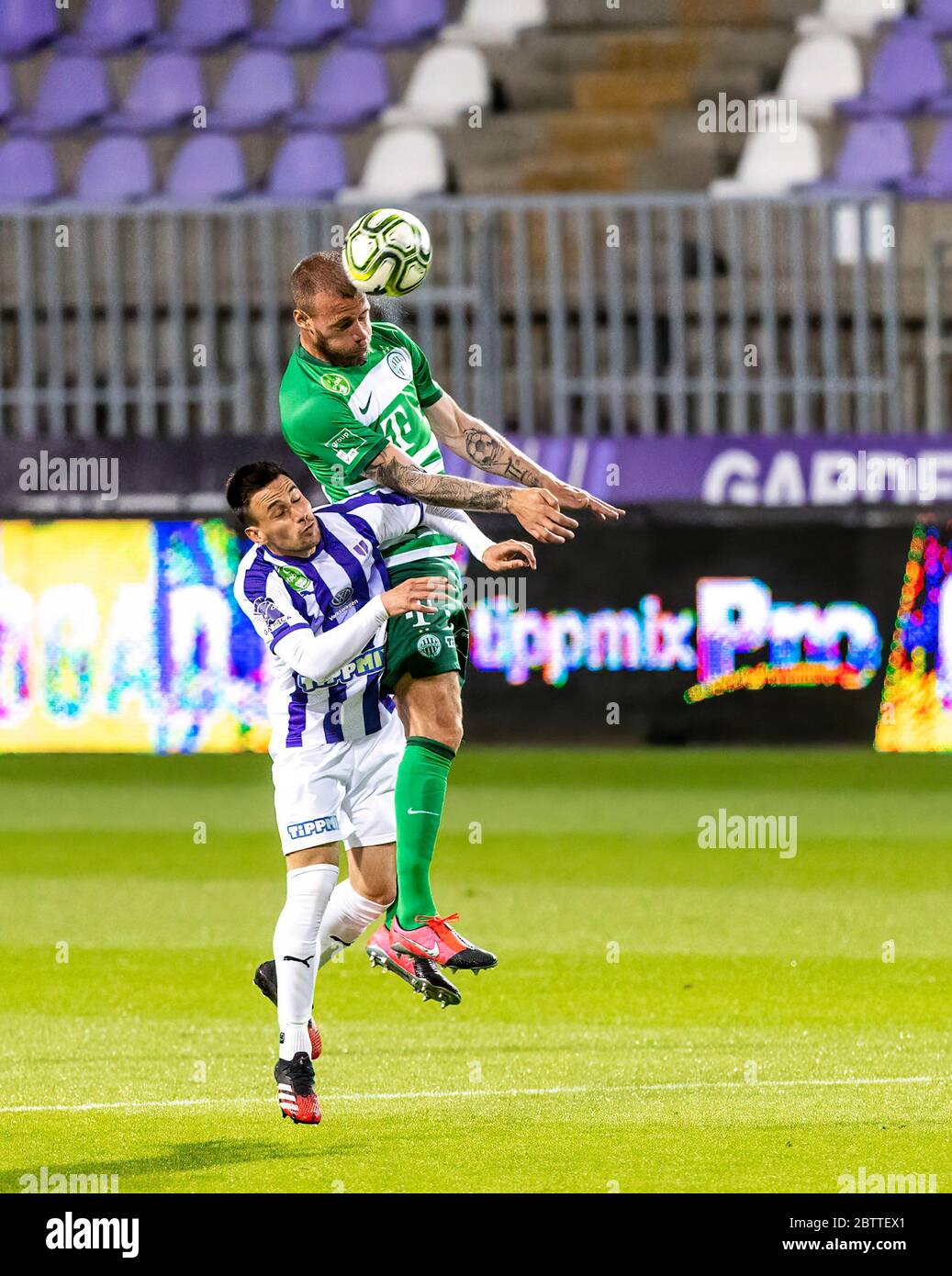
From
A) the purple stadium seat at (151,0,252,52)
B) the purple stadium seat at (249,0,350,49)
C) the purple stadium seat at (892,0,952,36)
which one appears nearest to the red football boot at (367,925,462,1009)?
the purple stadium seat at (892,0,952,36)

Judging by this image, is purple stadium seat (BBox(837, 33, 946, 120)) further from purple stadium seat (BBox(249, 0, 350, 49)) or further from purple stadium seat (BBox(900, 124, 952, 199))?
purple stadium seat (BBox(249, 0, 350, 49))

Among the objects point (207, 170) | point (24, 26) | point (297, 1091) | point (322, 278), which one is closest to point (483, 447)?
point (322, 278)

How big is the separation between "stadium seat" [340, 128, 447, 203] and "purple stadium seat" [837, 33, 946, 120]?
369cm

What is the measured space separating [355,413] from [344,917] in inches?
56.8

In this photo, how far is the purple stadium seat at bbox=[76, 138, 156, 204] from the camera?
20812mm

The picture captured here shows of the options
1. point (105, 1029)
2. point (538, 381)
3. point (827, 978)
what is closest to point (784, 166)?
point (538, 381)

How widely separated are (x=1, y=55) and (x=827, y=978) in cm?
1532

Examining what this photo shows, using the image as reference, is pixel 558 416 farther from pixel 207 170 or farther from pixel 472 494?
pixel 472 494

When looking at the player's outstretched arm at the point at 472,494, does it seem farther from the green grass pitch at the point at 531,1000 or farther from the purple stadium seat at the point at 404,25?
the purple stadium seat at the point at 404,25

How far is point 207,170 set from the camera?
2091 centimetres

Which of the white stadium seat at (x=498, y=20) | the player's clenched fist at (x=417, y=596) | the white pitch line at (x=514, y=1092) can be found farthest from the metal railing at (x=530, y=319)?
the player's clenched fist at (x=417, y=596)

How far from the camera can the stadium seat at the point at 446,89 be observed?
21016 mm

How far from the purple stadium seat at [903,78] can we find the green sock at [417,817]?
606 inches

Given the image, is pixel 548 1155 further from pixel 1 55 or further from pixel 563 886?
pixel 1 55
